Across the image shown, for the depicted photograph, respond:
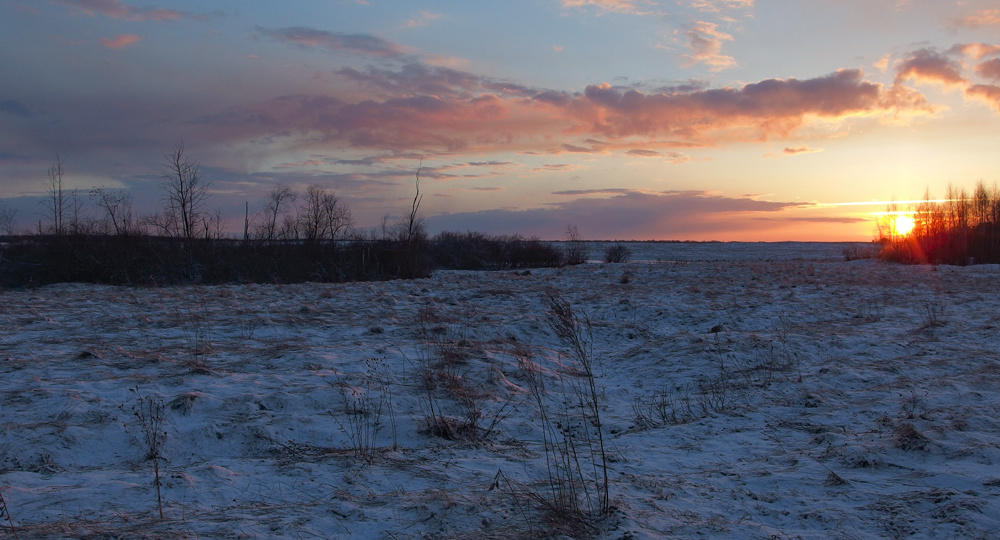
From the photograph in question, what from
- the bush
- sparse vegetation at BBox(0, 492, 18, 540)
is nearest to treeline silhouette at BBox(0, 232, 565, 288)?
the bush

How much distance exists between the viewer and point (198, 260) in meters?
27.6

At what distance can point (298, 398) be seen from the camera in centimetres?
623

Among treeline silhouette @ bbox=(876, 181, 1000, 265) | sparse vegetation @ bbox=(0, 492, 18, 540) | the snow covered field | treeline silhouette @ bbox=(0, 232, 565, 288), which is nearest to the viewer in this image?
sparse vegetation @ bbox=(0, 492, 18, 540)

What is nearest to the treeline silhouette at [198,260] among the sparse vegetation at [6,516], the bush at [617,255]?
the bush at [617,255]

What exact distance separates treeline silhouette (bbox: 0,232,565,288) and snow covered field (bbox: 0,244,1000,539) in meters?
14.7

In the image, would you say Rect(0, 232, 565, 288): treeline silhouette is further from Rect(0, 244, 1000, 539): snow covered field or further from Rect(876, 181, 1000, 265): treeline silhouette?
Rect(876, 181, 1000, 265): treeline silhouette

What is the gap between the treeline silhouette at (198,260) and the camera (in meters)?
24.4

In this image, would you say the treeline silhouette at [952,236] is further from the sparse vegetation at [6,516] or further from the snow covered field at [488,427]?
the sparse vegetation at [6,516]

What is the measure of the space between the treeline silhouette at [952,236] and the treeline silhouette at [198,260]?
100ft

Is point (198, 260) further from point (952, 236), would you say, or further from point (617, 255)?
point (952, 236)

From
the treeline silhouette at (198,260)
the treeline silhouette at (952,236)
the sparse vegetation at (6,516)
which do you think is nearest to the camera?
the sparse vegetation at (6,516)

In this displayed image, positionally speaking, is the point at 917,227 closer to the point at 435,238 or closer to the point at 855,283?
the point at 855,283

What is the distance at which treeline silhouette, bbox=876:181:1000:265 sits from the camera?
3619 centimetres

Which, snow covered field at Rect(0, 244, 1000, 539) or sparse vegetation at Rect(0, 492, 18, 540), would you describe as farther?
snow covered field at Rect(0, 244, 1000, 539)
